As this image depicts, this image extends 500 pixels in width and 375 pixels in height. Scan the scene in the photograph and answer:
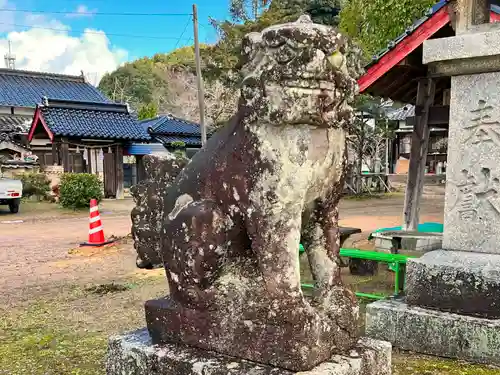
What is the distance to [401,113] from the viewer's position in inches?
1065

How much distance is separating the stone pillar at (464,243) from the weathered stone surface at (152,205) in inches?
80.5

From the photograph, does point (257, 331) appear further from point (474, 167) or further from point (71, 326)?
point (71, 326)

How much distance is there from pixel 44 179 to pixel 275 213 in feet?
59.7

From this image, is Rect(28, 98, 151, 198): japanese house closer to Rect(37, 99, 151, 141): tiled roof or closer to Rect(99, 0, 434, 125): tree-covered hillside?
Rect(37, 99, 151, 141): tiled roof

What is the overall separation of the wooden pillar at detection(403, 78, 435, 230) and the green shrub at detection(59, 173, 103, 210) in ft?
38.2

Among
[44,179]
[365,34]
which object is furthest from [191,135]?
[365,34]

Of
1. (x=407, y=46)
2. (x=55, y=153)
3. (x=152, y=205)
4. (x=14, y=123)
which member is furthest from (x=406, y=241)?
(x=14, y=123)

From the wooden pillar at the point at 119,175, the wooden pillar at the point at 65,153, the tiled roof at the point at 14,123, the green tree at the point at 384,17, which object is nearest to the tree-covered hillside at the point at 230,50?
the green tree at the point at 384,17

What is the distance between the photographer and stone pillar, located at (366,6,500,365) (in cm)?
354

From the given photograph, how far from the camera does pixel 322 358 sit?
2016mm

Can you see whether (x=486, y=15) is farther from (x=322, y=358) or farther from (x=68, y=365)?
(x=68, y=365)

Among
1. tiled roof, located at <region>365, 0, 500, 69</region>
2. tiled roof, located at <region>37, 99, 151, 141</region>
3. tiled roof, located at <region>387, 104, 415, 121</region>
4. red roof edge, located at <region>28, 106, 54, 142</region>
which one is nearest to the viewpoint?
tiled roof, located at <region>365, 0, 500, 69</region>

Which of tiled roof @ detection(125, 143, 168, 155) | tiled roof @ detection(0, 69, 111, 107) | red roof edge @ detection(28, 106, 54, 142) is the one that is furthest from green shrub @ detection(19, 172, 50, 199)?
tiled roof @ detection(0, 69, 111, 107)

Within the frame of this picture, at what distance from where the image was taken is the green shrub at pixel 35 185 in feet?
60.2
